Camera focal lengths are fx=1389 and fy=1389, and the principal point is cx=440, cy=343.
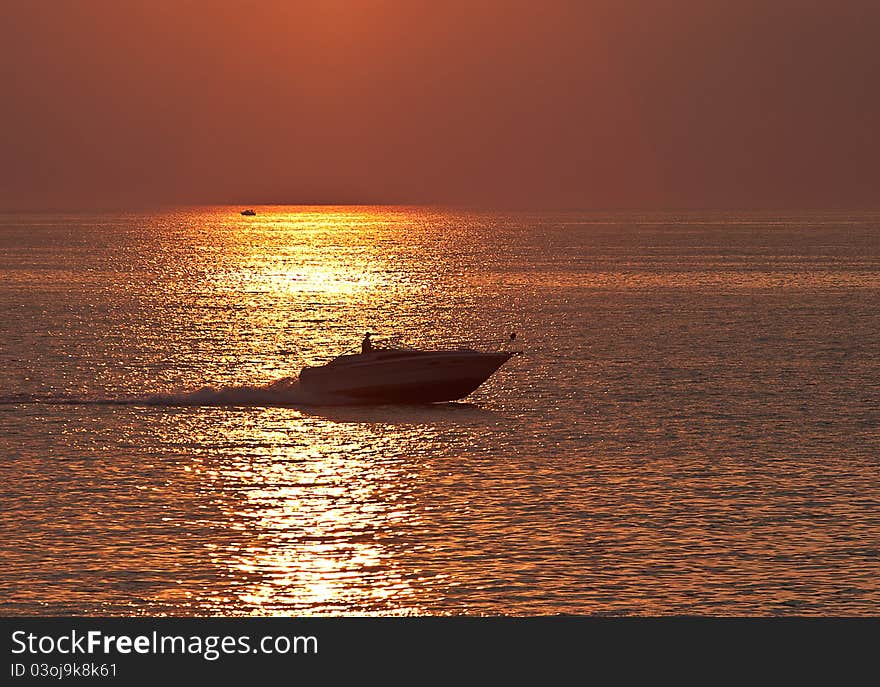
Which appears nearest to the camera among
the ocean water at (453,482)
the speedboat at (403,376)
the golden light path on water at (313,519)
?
the golden light path on water at (313,519)

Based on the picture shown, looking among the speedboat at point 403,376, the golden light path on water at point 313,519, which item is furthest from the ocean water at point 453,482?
the speedboat at point 403,376

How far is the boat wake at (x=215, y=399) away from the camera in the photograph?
62219 mm

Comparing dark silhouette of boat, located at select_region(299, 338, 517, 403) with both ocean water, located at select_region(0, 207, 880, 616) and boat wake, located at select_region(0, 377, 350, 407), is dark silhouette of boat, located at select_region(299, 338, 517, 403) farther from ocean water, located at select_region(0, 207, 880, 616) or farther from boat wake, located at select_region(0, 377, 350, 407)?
ocean water, located at select_region(0, 207, 880, 616)

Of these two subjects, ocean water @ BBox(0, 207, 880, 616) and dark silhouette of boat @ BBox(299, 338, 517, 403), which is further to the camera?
dark silhouette of boat @ BBox(299, 338, 517, 403)

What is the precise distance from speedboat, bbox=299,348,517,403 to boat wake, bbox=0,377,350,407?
66 cm

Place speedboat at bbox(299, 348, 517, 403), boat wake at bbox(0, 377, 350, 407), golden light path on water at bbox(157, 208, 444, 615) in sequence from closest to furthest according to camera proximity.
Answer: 1. golden light path on water at bbox(157, 208, 444, 615)
2. speedboat at bbox(299, 348, 517, 403)
3. boat wake at bbox(0, 377, 350, 407)

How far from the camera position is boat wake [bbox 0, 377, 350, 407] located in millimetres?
62219

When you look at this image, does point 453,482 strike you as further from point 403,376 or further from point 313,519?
point 403,376

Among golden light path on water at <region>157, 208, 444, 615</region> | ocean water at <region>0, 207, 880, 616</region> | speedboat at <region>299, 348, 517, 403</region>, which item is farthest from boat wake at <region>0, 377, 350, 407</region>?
golden light path on water at <region>157, 208, 444, 615</region>

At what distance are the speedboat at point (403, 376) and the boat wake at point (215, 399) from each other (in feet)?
2.16

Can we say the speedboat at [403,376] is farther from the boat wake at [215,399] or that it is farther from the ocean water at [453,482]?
the ocean water at [453,482]

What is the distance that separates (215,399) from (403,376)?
29.4 feet

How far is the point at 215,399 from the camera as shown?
63.2 m
